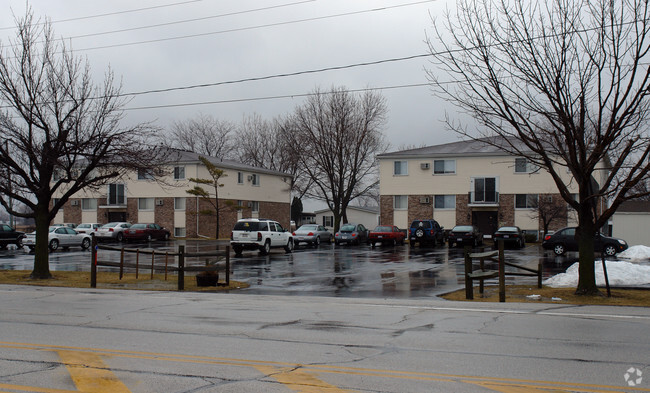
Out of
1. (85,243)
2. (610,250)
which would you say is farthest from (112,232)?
(610,250)

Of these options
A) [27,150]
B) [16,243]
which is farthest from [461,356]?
[16,243]

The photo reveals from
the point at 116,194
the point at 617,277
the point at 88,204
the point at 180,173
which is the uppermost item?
the point at 180,173

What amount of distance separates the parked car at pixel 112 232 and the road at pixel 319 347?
119 ft

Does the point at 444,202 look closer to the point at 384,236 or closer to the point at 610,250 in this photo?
the point at 384,236

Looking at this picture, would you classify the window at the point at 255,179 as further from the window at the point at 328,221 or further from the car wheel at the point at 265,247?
the car wheel at the point at 265,247

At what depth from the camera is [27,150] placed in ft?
65.5

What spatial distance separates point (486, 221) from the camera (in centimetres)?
5334

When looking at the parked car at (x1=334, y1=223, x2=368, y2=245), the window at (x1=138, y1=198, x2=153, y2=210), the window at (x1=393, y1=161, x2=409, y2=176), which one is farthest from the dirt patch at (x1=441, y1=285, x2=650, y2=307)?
the window at (x1=138, y1=198, x2=153, y2=210)

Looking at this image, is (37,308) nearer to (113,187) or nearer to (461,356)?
(461,356)

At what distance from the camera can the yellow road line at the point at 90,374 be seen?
20.3ft


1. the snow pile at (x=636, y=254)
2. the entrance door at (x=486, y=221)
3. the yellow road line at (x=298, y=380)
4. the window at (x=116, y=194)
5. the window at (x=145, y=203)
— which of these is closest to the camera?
the yellow road line at (x=298, y=380)

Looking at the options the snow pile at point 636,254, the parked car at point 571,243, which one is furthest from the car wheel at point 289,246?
the snow pile at point 636,254

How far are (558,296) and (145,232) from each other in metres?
40.4

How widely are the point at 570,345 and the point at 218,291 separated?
35.7 feet
